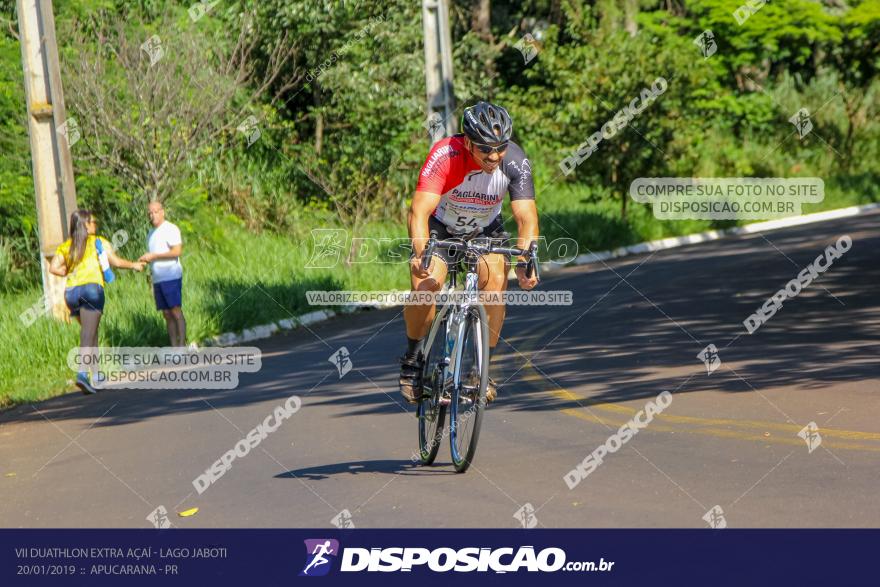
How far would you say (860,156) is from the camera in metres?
41.6

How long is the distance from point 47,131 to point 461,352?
10606 millimetres

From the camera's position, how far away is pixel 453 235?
901 centimetres

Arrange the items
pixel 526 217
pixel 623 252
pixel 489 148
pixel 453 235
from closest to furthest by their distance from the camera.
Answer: pixel 489 148
pixel 526 217
pixel 453 235
pixel 623 252

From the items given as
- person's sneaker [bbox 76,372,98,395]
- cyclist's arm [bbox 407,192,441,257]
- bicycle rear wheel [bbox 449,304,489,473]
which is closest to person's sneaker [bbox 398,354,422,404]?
bicycle rear wheel [bbox 449,304,489,473]

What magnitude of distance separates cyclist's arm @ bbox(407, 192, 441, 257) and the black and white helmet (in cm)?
50

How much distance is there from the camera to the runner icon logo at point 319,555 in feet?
21.6

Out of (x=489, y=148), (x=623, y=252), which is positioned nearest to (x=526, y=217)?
(x=489, y=148)

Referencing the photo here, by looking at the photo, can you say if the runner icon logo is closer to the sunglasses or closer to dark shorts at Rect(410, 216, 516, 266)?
dark shorts at Rect(410, 216, 516, 266)

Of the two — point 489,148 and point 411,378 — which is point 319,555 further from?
point 489,148

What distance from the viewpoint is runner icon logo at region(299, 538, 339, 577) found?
259 inches

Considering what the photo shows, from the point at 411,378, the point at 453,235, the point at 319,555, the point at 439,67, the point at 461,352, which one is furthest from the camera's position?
the point at 439,67

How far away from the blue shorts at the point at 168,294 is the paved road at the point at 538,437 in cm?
124

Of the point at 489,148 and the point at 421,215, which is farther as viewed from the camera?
the point at 421,215

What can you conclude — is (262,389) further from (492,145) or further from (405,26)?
(405,26)
